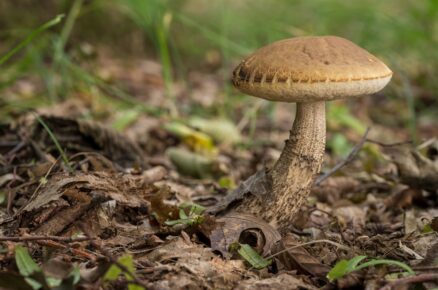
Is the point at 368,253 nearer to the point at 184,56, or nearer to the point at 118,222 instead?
the point at 118,222

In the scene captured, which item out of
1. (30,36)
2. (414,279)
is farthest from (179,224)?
(30,36)

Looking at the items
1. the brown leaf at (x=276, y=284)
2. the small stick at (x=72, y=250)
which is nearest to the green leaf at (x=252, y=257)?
the brown leaf at (x=276, y=284)

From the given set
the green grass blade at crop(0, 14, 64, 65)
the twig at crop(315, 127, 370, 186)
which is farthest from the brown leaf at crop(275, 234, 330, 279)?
the green grass blade at crop(0, 14, 64, 65)

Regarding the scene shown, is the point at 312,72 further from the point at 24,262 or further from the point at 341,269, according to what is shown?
the point at 24,262

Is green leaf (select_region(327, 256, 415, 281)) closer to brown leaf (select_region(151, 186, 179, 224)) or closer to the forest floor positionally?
the forest floor

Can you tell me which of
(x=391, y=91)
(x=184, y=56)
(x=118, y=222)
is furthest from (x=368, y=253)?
(x=184, y=56)

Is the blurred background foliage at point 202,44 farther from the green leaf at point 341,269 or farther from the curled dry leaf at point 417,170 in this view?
the green leaf at point 341,269
